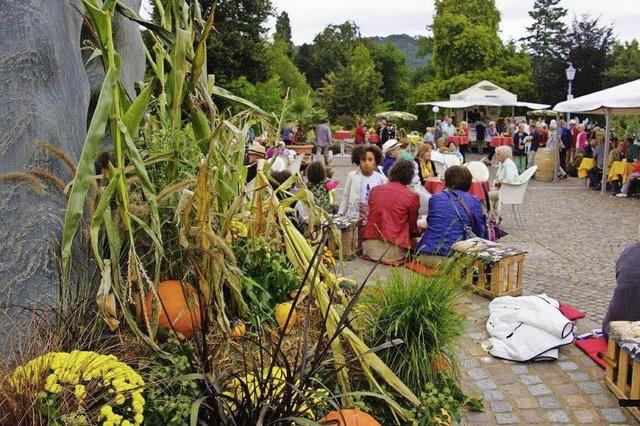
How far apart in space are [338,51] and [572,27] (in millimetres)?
25994

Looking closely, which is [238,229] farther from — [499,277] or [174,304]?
[499,277]

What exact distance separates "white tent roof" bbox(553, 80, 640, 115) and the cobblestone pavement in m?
1.95

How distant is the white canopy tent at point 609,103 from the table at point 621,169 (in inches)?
5.7

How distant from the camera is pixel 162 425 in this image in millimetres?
2129

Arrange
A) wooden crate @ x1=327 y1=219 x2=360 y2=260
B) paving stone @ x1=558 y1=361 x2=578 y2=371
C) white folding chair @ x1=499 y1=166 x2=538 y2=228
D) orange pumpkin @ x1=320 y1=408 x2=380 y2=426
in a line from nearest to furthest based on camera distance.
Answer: orange pumpkin @ x1=320 y1=408 x2=380 y2=426
paving stone @ x1=558 y1=361 x2=578 y2=371
wooden crate @ x1=327 y1=219 x2=360 y2=260
white folding chair @ x1=499 y1=166 x2=538 y2=228

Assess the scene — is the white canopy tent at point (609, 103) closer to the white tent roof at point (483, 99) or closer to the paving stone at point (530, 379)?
the paving stone at point (530, 379)

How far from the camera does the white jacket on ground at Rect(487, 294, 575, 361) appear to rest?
13.4ft

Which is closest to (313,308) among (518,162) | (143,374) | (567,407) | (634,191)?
(143,374)

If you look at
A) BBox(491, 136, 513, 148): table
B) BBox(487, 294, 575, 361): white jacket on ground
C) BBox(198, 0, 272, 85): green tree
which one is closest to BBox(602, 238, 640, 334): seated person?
BBox(487, 294, 575, 361): white jacket on ground

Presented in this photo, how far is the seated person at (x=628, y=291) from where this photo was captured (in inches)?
159

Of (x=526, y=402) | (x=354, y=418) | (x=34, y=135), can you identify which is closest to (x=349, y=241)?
(x=526, y=402)

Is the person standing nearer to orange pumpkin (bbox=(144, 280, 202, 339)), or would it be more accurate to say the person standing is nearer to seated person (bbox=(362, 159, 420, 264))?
seated person (bbox=(362, 159, 420, 264))

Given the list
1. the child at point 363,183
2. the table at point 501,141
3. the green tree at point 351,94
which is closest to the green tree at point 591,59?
the green tree at point 351,94

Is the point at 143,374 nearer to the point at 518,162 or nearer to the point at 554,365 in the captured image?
the point at 554,365
